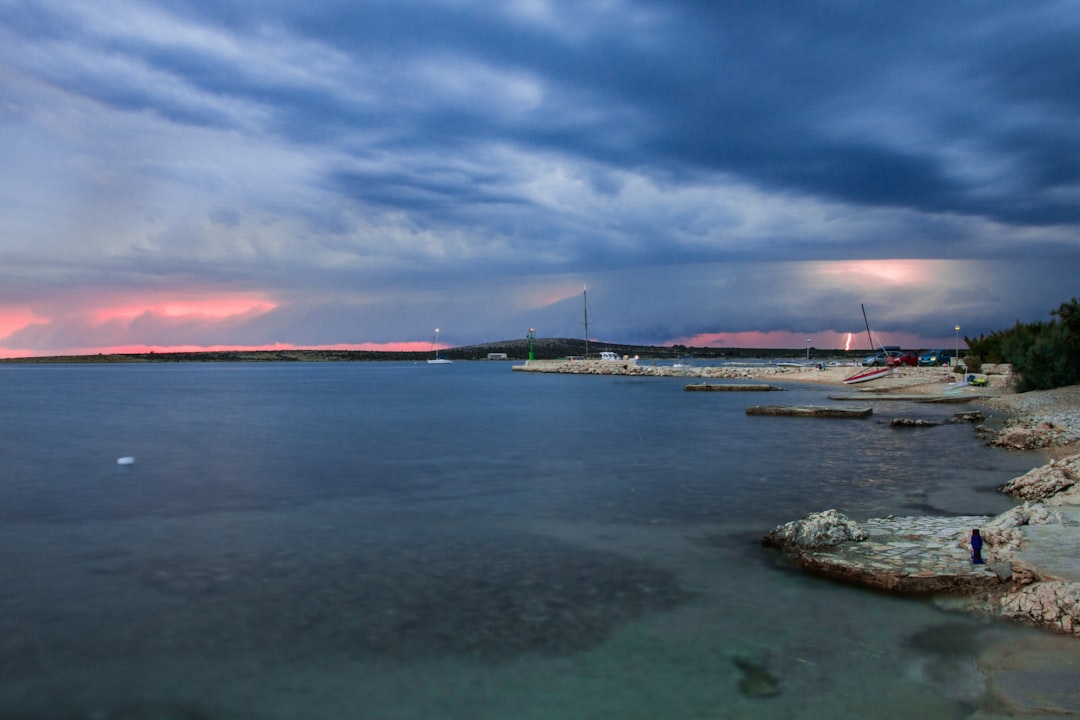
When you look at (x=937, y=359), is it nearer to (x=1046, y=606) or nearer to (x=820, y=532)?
(x=820, y=532)

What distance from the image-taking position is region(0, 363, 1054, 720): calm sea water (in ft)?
20.3

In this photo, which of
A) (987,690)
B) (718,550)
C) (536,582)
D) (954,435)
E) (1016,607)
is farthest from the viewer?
(954,435)

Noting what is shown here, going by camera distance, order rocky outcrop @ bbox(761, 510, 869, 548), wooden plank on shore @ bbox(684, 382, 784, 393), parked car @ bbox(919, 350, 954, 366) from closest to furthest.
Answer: rocky outcrop @ bbox(761, 510, 869, 548)
wooden plank on shore @ bbox(684, 382, 784, 393)
parked car @ bbox(919, 350, 954, 366)

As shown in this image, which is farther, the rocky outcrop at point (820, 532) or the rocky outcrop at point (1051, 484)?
the rocky outcrop at point (1051, 484)

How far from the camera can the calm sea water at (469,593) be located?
6.20 m

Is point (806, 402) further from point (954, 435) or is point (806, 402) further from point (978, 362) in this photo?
point (978, 362)

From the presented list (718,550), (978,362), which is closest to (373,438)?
(718,550)

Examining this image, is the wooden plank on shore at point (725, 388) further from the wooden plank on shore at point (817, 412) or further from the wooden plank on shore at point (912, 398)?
the wooden plank on shore at point (817, 412)

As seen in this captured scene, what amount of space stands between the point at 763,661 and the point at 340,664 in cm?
391

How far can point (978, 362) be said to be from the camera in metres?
53.9

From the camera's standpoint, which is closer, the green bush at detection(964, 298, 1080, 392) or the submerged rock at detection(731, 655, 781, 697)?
the submerged rock at detection(731, 655, 781, 697)

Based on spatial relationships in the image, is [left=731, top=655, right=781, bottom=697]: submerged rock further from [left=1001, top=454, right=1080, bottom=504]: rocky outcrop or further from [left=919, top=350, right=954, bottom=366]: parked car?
[left=919, top=350, right=954, bottom=366]: parked car

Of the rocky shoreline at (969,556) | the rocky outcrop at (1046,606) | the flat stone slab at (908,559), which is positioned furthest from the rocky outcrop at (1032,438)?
the rocky outcrop at (1046,606)

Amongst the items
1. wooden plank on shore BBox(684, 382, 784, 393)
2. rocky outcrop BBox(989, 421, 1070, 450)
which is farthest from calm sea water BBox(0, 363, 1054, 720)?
wooden plank on shore BBox(684, 382, 784, 393)
